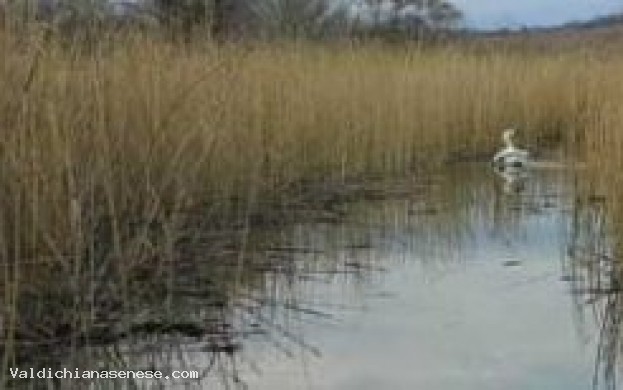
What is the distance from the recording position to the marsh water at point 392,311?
12.5 feet

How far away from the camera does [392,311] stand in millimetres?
4598

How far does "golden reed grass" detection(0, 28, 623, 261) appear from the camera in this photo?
13.3 feet

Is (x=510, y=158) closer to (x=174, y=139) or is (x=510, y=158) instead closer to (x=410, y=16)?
(x=174, y=139)

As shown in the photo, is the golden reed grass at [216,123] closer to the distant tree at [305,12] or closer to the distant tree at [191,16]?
the distant tree at [191,16]

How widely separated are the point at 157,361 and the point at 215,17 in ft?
12.2

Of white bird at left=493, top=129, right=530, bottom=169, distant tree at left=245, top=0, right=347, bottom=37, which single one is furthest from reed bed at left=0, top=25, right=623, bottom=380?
distant tree at left=245, top=0, right=347, bottom=37

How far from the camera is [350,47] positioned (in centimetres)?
916

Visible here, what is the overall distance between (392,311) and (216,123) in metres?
1.16

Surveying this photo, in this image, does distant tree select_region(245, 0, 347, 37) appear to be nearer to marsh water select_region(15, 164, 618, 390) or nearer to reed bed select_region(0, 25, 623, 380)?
reed bed select_region(0, 25, 623, 380)

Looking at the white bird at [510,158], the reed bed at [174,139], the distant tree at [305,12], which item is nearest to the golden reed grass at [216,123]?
the reed bed at [174,139]

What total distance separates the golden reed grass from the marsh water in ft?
1.13

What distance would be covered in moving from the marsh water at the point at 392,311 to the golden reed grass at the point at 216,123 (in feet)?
1.13

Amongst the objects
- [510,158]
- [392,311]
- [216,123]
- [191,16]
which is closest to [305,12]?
[510,158]

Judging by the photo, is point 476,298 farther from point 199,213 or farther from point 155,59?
point 155,59
